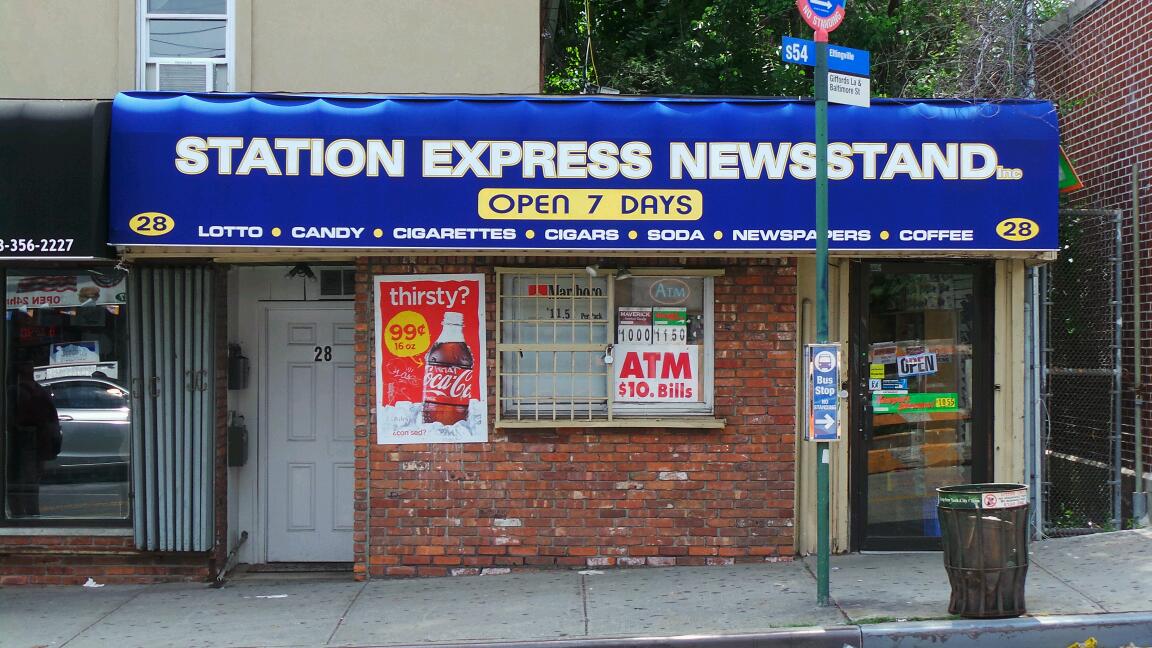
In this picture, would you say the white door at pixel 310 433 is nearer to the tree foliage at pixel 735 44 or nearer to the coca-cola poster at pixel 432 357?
the coca-cola poster at pixel 432 357

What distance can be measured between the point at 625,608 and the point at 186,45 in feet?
19.4

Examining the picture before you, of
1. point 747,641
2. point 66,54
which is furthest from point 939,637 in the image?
point 66,54

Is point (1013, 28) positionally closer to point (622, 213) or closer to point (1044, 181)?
point (1044, 181)

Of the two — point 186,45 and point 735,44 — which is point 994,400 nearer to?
point 735,44

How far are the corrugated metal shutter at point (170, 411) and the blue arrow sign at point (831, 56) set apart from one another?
5.00 m

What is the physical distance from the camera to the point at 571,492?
8.45 meters

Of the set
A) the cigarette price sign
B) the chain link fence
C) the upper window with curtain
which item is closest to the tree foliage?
the chain link fence

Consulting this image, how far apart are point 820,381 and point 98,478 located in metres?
→ 5.95

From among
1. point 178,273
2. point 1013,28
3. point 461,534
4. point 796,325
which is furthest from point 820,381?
point 1013,28

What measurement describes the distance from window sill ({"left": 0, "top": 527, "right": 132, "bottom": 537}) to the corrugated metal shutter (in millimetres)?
239

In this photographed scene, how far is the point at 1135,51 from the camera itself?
989 cm

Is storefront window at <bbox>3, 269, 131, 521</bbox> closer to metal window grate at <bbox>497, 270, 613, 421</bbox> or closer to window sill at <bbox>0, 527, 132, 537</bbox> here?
window sill at <bbox>0, 527, 132, 537</bbox>

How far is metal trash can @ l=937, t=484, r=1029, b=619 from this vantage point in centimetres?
655

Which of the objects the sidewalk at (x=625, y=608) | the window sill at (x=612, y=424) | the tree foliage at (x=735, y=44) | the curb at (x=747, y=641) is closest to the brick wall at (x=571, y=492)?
the window sill at (x=612, y=424)
